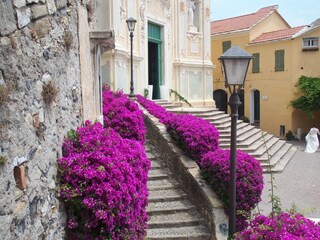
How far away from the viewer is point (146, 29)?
15.3 metres

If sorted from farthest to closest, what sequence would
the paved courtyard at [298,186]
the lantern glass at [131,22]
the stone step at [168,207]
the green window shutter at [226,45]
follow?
the green window shutter at [226,45], the lantern glass at [131,22], the paved courtyard at [298,186], the stone step at [168,207]

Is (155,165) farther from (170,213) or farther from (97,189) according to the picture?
(97,189)

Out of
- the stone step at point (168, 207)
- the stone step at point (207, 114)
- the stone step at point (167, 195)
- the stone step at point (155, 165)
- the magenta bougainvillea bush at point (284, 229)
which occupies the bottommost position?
the stone step at point (168, 207)

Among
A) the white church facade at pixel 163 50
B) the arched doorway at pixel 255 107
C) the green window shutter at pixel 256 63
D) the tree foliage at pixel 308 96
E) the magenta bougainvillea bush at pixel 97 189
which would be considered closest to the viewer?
the magenta bougainvillea bush at pixel 97 189

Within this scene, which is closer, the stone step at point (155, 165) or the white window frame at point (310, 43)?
the stone step at point (155, 165)

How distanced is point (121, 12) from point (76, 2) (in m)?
8.53

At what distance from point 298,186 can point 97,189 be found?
8609 mm

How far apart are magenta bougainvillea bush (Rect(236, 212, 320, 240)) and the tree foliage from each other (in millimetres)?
20026

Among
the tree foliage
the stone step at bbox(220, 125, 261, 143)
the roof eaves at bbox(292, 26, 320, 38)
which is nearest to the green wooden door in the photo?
the stone step at bbox(220, 125, 261, 143)

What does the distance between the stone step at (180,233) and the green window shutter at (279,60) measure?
19316 mm

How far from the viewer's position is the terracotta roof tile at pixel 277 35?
78.3ft

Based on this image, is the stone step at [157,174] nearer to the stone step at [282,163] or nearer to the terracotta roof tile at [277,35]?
the stone step at [282,163]

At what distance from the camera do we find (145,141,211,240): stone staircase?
6.82 m

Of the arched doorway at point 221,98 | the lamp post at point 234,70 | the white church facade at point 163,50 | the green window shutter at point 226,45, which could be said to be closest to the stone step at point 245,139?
the white church facade at point 163,50
